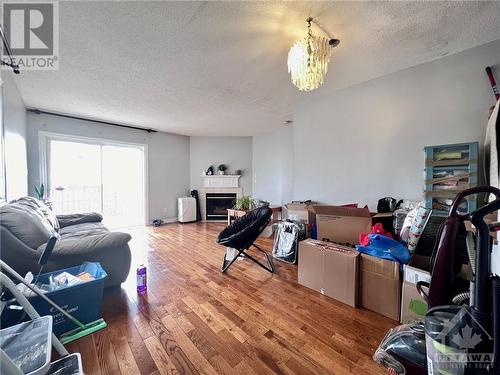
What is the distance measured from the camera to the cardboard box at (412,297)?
1.46m

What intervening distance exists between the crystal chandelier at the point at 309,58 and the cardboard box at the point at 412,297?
65.5 inches

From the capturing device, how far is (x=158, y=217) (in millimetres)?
5297

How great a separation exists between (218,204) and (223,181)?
699 mm

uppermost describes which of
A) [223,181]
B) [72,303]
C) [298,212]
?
[223,181]

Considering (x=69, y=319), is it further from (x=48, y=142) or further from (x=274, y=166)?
(x=274, y=166)

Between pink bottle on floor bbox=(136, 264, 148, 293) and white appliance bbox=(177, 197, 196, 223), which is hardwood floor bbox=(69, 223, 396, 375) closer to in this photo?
pink bottle on floor bbox=(136, 264, 148, 293)

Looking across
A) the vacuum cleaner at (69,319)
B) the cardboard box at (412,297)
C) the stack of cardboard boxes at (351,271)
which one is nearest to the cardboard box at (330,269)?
the stack of cardboard boxes at (351,271)

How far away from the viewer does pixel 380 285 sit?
5.52 feet

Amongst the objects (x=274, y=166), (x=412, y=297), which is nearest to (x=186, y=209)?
(x=274, y=166)

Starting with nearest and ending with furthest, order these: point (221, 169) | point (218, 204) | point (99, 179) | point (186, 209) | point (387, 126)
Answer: point (387, 126) < point (99, 179) < point (186, 209) < point (221, 169) < point (218, 204)

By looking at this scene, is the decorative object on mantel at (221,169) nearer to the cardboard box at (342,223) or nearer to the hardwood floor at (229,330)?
the hardwood floor at (229,330)

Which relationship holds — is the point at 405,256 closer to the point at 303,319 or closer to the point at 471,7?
the point at 303,319

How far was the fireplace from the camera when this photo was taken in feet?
19.1

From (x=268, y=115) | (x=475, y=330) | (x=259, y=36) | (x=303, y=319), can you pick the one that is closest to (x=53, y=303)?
(x=303, y=319)
